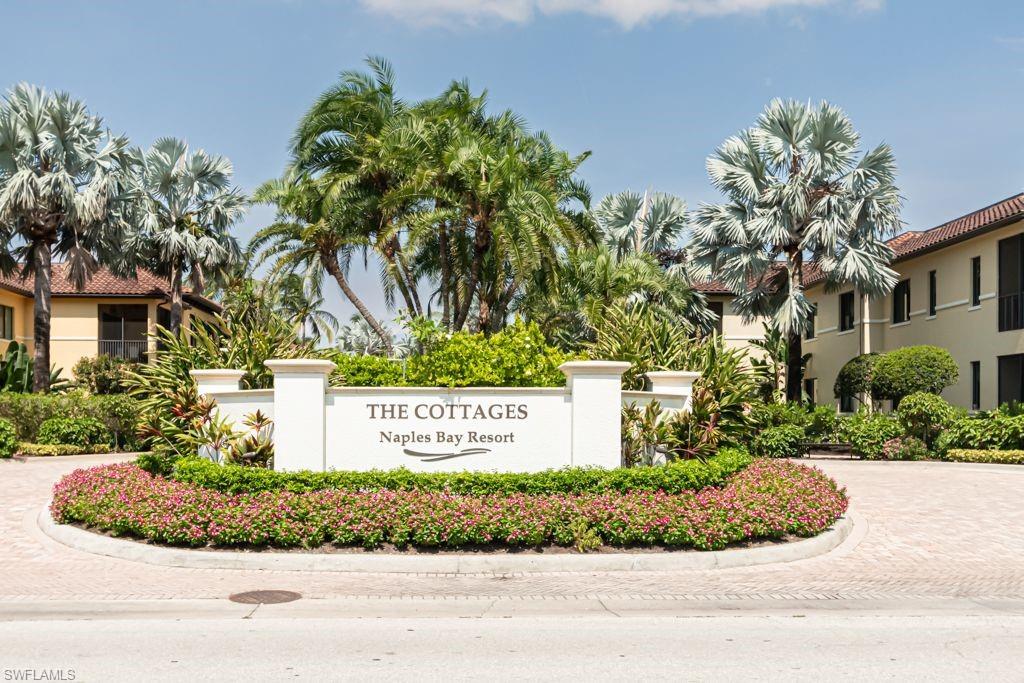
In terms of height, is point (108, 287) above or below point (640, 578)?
above

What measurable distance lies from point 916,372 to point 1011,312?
120 inches

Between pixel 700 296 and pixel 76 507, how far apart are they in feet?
88.5

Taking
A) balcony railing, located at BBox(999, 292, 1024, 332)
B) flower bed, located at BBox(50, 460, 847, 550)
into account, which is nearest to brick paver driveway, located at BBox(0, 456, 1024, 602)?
flower bed, located at BBox(50, 460, 847, 550)

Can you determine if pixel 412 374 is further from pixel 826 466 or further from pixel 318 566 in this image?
pixel 826 466

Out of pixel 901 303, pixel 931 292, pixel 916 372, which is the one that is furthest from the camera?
pixel 901 303

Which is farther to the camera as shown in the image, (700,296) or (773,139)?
(700,296)

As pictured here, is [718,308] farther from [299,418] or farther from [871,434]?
[299,418]

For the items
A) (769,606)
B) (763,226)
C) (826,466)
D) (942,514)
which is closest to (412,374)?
(769,606)

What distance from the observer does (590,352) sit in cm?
1623

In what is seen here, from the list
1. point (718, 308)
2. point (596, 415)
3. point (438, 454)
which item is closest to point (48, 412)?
point (438, 454)

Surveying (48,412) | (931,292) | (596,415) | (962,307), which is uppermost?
(931,292)

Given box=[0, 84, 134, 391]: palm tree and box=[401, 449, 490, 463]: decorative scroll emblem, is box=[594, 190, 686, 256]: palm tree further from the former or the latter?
box=[401, 449, 490, 463]: decorative scroll emblem

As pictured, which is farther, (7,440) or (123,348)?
(123,348)

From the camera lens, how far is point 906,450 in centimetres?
2384
